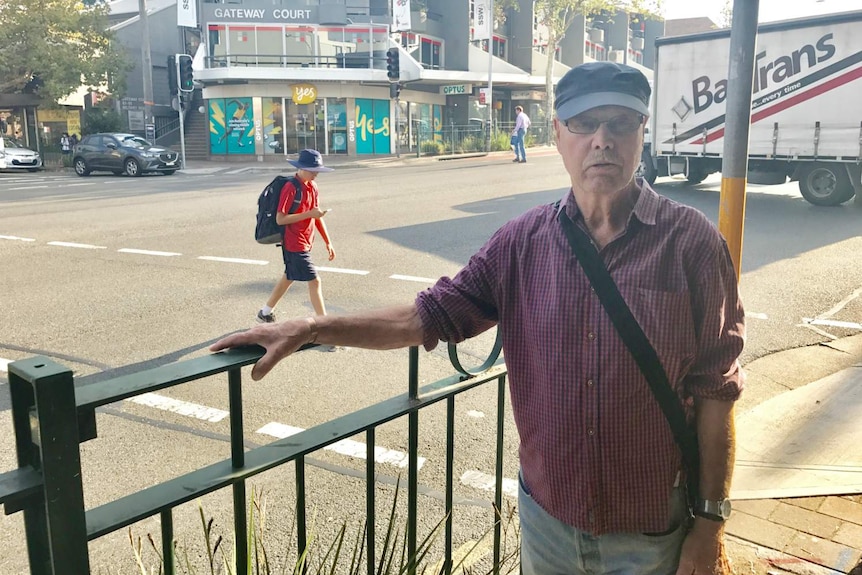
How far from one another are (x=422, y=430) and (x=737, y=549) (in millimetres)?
2173

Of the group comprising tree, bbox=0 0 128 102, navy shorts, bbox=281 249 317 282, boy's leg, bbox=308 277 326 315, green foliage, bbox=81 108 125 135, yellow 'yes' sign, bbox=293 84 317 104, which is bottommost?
boy's leg, bbox=308 277 326 315

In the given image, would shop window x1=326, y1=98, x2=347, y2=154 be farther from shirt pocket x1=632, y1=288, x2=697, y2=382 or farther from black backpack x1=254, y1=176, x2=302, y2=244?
shirt pocket x1=632, y1=288, x2=697, y2=382

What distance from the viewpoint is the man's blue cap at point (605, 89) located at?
6.27 ft

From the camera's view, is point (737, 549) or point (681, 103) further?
point (681, 103)

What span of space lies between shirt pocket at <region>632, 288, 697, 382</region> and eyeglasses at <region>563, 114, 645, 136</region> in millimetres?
421

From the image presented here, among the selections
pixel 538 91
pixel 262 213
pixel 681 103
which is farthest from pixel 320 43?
pixel 262 213

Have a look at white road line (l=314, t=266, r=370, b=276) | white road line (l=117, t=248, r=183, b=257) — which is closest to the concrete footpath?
white road line (l=314, t=266, r=370, b=276)

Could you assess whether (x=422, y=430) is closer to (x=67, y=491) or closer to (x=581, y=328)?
(x=581, y=328)

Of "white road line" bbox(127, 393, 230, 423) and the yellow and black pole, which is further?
"white road line" bbox(127, 393, 230, 423)

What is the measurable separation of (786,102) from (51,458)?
51.6 feet

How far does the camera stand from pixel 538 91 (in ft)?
160

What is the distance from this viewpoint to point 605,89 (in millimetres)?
1921

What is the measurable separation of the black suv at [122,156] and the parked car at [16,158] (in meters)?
3.59

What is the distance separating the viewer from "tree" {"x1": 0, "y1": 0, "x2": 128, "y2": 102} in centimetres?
3250
